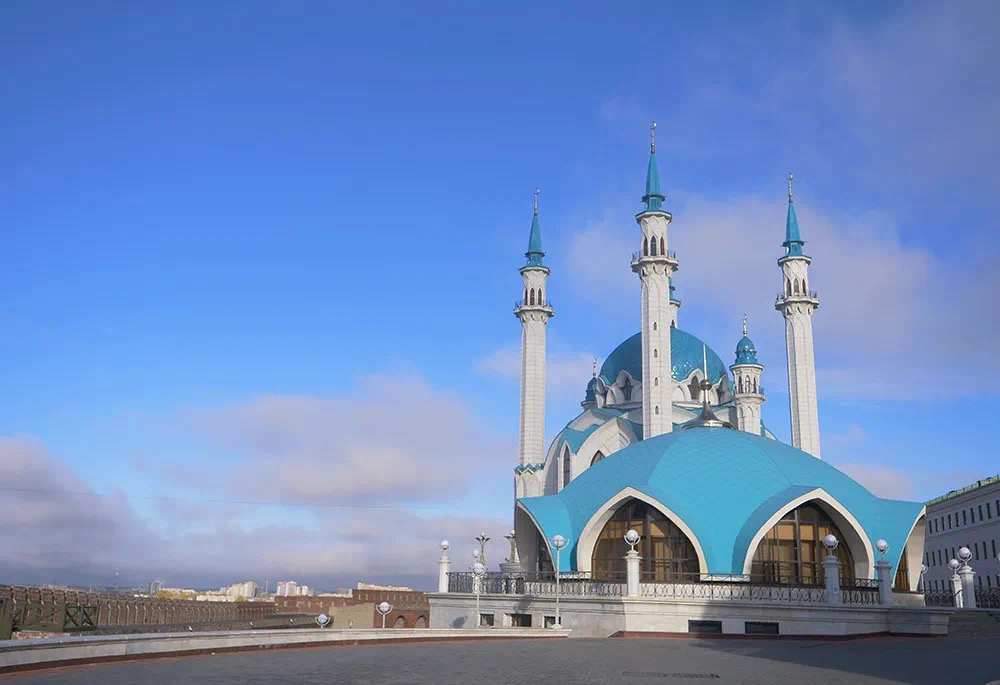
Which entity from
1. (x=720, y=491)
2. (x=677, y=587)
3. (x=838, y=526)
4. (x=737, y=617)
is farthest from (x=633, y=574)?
(x=838, y=526)

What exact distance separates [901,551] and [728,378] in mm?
32181

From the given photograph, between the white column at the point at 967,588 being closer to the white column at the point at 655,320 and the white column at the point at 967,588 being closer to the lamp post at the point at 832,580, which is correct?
the lamp post at the point at 832,580

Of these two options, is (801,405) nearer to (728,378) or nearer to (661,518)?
(728,378)

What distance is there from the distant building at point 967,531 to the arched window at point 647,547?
3509 cm

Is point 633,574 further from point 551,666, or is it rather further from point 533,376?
point 533,376

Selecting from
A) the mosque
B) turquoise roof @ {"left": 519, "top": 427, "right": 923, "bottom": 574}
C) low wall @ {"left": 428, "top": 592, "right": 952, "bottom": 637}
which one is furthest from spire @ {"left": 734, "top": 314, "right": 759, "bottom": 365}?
low wall @ {"left": 428, "top": 592, "right": 952, "bottom": 637}

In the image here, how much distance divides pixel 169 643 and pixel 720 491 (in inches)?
1054

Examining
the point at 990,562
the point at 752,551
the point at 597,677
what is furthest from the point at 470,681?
the point at 990,562

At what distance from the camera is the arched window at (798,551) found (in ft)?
118

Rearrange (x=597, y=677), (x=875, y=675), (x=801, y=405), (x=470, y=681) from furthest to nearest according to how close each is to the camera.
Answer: (x=801, y=405)
(x=875, y=675)
(x=597, y=677)
(x=470, y=681)

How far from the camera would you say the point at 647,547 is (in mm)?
37156

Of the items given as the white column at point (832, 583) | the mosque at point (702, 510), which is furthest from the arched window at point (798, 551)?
the white column at point (832, 583)

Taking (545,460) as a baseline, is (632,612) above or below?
below

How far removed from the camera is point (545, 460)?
61594mm
